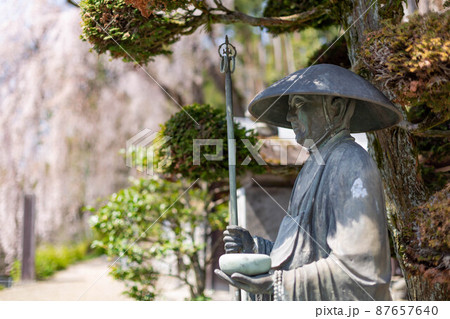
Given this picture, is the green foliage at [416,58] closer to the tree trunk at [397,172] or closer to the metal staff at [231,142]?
the metal staff at [231,142]

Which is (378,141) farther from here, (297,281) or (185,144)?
(297,281)

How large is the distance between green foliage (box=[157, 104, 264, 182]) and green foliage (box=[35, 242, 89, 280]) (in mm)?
9182

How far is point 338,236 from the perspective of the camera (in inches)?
86.4

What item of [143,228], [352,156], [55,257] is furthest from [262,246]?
[55,257]

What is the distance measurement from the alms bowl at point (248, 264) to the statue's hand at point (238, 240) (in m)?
0.35

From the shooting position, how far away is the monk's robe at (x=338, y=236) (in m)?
2.13

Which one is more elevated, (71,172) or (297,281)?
(71,172)

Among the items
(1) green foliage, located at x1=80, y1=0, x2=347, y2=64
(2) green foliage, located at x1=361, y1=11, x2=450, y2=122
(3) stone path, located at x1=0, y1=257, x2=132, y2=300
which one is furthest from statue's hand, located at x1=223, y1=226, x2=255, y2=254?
(3) stone path, located at x1=0, y1=257, x2=132, y2=300

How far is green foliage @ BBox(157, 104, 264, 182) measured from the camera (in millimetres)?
4191

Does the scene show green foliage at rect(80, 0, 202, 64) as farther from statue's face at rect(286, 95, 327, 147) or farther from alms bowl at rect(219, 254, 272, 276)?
alms bowl at rect(219, 254, 272, 276)

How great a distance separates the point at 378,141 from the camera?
374 centimetres

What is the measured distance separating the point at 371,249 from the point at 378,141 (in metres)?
1.79

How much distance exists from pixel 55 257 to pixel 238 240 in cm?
1237
